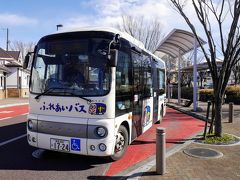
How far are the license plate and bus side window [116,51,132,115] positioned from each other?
126 centimetres

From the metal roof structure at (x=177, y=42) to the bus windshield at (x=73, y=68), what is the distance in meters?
11.4

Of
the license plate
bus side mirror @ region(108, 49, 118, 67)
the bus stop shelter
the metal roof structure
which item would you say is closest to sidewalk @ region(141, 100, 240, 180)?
the license plate

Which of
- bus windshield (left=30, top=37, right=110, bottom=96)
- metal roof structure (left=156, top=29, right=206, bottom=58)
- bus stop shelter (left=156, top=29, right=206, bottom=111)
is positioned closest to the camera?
bus windshield (left=30, top=37, right=110, bottom=96)

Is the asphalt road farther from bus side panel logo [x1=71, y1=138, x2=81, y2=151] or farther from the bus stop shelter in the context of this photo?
the bus stop shelter

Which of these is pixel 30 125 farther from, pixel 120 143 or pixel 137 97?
pixel 137 97

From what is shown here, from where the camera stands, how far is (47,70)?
6438 mm

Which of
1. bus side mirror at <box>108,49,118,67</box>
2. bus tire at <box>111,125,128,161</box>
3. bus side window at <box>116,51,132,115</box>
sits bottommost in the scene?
bus tire at <box>111,125,128,161</box>

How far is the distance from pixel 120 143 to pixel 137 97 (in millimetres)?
1557

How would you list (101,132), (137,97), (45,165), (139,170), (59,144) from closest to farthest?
(139,170) < (101,132) < (59,144) < (45,165) < (137,97)

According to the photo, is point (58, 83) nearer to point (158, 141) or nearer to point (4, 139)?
point (158, 141)

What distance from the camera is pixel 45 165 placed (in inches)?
246

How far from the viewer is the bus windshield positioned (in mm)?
6027

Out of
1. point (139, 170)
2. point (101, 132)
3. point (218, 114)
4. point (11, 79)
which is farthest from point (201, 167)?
point (11, 79)

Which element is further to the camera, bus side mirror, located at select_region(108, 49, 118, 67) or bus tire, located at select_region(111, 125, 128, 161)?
bus tire, located at select_region(111, 125, 128, 161)
